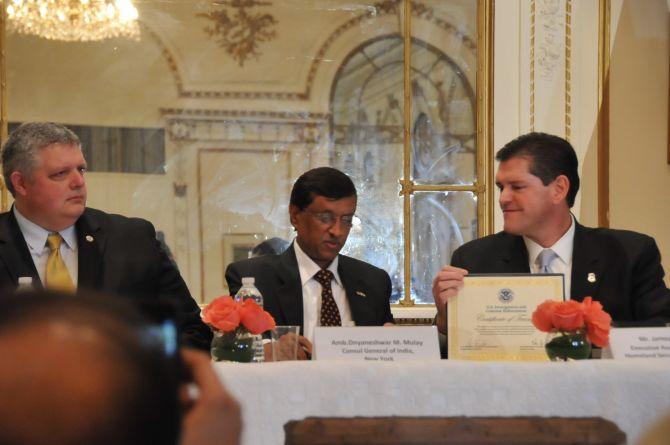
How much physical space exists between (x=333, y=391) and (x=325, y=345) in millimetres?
596

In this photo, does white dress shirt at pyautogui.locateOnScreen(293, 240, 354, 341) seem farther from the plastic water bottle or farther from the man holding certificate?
the plastic water bottle

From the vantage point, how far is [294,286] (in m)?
3.31

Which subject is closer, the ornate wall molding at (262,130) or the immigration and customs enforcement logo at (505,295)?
the immigration and customs enforcement logo at (505,295)

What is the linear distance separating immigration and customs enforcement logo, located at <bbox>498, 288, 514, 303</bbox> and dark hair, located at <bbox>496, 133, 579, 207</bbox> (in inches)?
33.8

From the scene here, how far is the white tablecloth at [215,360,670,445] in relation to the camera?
1.75m

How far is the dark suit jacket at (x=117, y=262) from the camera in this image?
296 centimetres

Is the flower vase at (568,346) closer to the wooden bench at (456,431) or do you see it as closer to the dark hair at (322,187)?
the wooden bench at (456,431)

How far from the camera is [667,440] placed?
177cm

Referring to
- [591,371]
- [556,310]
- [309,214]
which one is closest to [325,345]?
[556,310]

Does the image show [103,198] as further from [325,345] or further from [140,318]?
[140,318]

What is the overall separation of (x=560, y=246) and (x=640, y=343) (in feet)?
3.02

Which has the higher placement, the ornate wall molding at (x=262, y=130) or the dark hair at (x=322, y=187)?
the ornate wall molding at (x=262, y=130)

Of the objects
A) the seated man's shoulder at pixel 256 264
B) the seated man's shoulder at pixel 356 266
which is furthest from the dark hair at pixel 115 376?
the seated man's shoulder at pixel 356 266

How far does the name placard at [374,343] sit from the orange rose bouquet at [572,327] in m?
0.29
